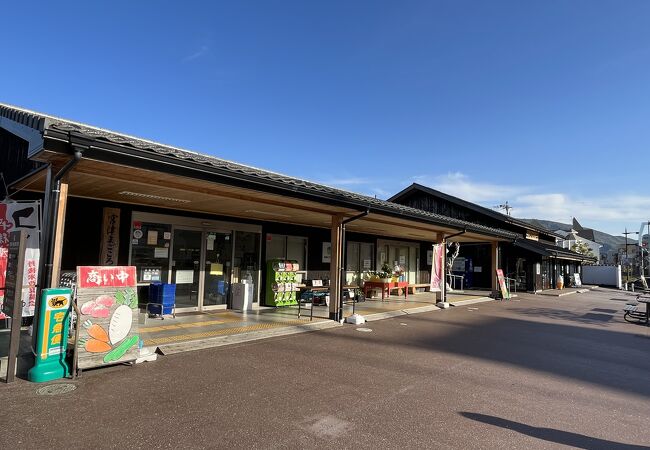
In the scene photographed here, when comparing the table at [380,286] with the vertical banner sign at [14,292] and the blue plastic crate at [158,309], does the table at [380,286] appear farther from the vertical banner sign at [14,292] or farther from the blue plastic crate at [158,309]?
the vertical banner sign at [14,292]

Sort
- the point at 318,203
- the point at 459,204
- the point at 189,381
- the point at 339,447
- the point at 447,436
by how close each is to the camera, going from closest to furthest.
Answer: the point at 339,447, the point at 447,436, the point at 189,381, the point at 318,203, the point at 459,204

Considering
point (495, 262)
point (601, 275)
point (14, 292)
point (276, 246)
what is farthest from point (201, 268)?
point (601, 275)

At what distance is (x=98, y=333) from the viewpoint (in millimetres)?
4965

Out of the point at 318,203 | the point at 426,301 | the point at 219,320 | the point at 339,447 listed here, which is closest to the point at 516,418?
the point at 339,447

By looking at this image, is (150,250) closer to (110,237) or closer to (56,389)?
(110,237)

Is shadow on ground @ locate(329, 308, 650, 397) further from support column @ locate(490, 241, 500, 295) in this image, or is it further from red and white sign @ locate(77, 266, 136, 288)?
support column @ locate(490, 241, 500, 295)

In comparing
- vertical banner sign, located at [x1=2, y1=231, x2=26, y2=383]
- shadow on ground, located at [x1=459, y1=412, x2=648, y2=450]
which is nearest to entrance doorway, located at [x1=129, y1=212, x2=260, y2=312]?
vertical banner sign, located at [x1=2, y1=231, x2=26, y2=383]

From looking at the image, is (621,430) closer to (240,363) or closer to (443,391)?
(443,391)

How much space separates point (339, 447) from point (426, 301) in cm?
1130

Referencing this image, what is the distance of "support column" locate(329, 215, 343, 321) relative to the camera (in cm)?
909

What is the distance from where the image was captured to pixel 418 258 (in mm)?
18969

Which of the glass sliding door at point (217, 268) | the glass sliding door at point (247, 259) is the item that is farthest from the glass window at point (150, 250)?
the glass sliding door at point (247, 259)

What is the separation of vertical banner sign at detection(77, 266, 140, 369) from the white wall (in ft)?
125

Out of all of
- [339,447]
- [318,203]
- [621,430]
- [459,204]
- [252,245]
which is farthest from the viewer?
[459,204]
